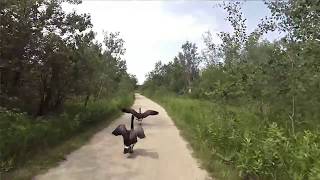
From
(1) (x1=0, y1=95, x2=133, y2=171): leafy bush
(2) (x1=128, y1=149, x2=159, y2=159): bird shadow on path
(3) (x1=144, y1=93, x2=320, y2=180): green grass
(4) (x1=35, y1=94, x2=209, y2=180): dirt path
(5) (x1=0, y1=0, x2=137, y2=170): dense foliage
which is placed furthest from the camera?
(2) (x1=128, y1=149, x2=159, y2=159): bird shadow on path

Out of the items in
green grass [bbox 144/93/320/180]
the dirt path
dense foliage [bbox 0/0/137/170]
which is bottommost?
the dirt path

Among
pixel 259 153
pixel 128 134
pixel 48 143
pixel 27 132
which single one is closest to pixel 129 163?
pixel 128 134

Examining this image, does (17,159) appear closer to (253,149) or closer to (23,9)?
(23,9)

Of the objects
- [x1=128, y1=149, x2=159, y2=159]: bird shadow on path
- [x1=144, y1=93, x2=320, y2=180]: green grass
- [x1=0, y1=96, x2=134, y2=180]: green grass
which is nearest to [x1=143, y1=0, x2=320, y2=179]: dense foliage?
[x1=144, y1=93, x2=320, y2=180]: green grass

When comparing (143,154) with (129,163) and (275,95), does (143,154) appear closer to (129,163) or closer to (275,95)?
(129,163)

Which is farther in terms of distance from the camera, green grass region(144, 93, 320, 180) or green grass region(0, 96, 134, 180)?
green grass region(0, 96, 134, 180)

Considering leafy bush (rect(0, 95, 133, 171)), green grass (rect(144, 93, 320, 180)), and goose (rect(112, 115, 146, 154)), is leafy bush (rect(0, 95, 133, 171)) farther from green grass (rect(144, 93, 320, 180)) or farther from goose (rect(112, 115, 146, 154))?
green grass (rect(144, 93, 320, 180))

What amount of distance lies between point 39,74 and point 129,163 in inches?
212

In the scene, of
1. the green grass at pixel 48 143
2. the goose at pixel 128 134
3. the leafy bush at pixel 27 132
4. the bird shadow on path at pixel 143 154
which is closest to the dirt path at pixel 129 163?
the bird shadow on path at pixel 143 154

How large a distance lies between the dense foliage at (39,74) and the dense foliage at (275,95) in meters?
5.32

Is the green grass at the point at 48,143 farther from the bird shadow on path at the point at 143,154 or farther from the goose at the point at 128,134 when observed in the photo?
the bird shadow on path at the point at 143,154

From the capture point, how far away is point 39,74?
49.6ft

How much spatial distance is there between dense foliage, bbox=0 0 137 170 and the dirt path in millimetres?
1161

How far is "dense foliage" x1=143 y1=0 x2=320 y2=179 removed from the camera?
807 centimetres
